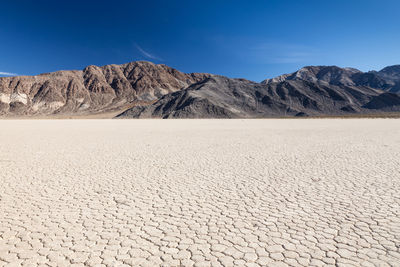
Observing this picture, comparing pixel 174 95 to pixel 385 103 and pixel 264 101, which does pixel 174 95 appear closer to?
pixel 264 101

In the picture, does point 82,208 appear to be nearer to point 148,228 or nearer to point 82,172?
point 148,228

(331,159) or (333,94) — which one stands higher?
(333,94)

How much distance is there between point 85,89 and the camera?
14912cm

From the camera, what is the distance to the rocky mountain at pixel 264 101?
93000 millimetres

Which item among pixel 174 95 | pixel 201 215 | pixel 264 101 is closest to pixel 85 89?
pixel 174 95

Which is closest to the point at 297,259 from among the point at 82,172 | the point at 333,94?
the point at 82,172

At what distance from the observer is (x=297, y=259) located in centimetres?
333

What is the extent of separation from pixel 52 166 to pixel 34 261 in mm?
6504

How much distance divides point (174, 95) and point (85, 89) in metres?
67.8

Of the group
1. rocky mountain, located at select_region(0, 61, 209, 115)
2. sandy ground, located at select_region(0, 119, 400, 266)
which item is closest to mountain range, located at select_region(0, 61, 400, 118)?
rocky mountain, located at select_region(0, 61, 209, 115)

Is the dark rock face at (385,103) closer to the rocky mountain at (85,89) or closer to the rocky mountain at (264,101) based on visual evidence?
the rocky mountain at (264,101)

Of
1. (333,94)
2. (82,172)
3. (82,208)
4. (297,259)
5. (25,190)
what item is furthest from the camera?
(333,94)

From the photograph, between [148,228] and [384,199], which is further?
[384,199]

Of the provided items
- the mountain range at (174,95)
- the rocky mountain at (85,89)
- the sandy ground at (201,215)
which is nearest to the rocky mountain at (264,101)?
the mountain range at (174,95)
